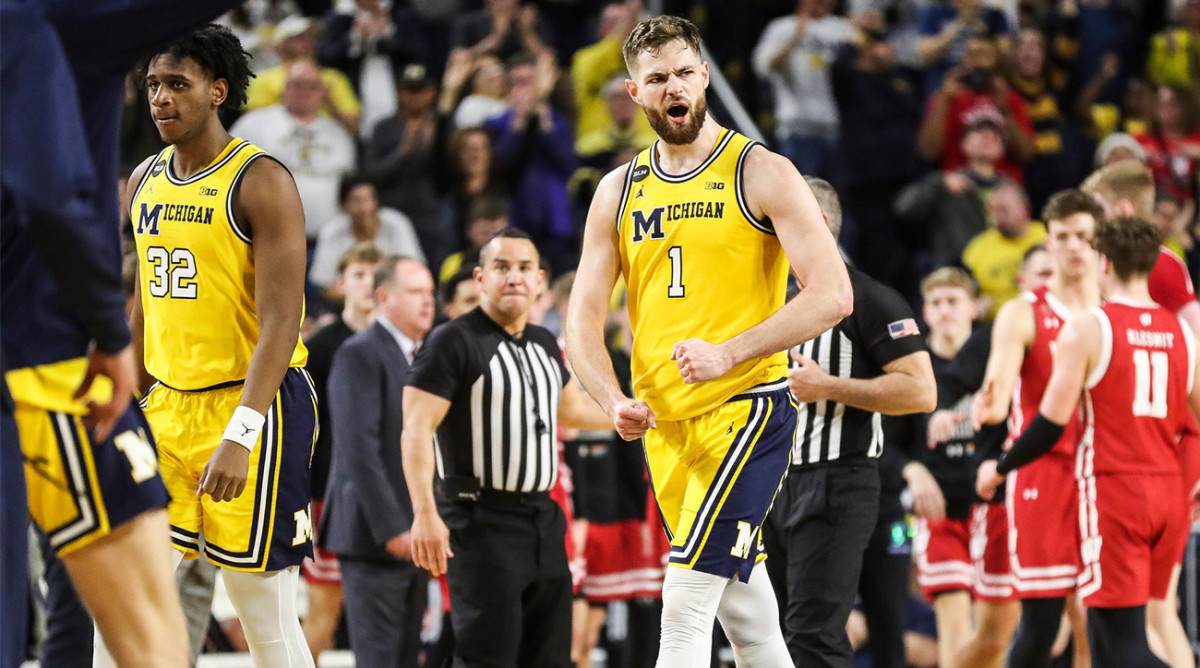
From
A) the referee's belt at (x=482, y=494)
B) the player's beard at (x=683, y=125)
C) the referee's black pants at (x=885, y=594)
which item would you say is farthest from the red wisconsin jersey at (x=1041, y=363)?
the player's beard at (x=683, y=125)

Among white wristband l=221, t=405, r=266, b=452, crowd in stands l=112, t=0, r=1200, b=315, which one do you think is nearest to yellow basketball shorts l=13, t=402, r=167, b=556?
white wristband l=221, t=405, r=266, b=452

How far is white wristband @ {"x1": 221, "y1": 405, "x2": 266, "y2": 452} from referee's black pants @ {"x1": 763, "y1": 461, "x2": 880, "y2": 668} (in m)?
2.34

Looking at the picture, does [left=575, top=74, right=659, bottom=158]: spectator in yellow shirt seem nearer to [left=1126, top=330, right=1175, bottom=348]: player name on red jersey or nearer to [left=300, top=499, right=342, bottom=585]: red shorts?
[left=300, top=499, right=342, bottom=585]: red shorts

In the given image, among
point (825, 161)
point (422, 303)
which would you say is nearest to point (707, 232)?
point (422, 303)

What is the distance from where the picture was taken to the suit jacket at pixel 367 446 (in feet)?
23.5

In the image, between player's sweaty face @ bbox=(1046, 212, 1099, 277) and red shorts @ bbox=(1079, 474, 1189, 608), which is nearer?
red shorts @ bbox=(1079, 474, 1189, 608)

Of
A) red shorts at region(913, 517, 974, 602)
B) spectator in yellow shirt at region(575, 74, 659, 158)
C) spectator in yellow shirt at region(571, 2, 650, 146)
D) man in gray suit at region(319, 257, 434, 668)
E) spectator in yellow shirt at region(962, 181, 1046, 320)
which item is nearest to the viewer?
man in gray suit at region(319, 257, 434, 668)

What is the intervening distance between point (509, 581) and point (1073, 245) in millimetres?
3339

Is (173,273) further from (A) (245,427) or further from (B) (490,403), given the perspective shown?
(B) (490,403)

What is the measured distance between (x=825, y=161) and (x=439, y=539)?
780cm

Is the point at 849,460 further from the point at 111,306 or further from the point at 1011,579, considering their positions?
the point at 111,306

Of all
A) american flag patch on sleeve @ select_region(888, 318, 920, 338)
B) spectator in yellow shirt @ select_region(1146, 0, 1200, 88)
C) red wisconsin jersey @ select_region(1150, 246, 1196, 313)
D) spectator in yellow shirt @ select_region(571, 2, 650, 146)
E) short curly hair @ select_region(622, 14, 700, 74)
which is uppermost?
spectator in yellow shirt @ select_region(1146, 0, 1200, 88)

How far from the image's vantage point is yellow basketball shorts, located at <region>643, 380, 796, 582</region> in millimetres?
4781

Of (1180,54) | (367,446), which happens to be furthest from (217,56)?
(1180,54)
